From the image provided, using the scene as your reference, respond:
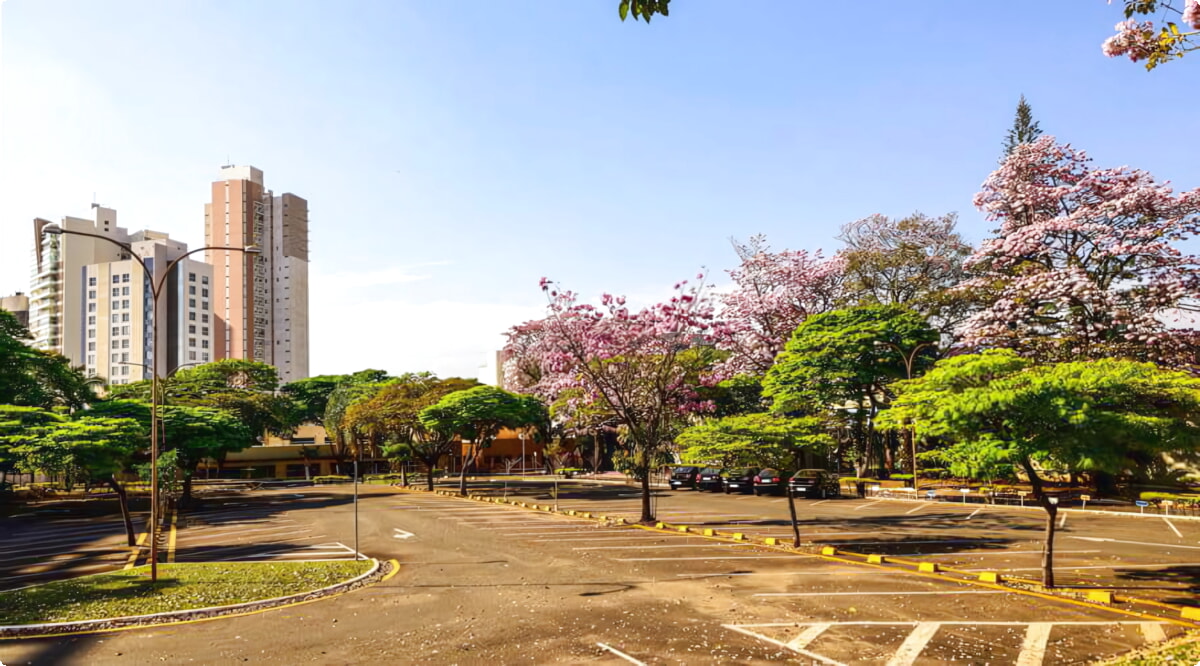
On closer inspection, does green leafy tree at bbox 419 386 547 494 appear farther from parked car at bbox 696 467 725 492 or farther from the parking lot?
parked car at bbox 696 467 725 492

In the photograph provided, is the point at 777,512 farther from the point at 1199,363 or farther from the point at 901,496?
the point at 1199,363

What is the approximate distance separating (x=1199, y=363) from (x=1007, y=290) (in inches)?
329

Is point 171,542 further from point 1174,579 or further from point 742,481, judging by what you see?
point 1174,579

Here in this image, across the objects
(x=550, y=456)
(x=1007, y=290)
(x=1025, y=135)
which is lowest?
(x=550, y=456)

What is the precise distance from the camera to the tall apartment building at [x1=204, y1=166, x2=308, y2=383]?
137 meters

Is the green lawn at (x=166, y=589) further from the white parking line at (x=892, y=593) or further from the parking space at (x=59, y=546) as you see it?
the white parking line at (x=892, y=593)

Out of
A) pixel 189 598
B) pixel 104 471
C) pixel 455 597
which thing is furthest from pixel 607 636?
pixel 104 471

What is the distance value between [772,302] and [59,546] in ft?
136

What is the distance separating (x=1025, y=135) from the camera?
2484 inches

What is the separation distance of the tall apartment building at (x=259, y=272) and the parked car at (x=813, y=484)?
403 feet

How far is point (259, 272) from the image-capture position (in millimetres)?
142125

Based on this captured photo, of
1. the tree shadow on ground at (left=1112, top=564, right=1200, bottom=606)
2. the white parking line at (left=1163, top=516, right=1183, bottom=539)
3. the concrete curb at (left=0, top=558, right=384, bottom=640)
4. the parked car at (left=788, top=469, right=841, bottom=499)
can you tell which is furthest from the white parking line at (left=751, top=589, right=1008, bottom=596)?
the parked car at (left=788, top=469, right=841, bottom=499)

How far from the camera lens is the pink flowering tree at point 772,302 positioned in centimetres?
5162

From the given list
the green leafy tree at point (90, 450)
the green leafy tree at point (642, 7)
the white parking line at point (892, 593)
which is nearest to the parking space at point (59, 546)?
the green leafy tree at point (90, 450)
